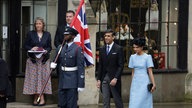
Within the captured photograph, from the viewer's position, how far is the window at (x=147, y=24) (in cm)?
1401

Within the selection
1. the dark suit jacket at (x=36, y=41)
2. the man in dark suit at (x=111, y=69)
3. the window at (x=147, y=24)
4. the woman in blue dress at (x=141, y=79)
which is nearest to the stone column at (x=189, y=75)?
the window at (x=147, y=24)

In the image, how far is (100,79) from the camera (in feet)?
37.9

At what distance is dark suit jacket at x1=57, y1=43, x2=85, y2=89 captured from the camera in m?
10.5

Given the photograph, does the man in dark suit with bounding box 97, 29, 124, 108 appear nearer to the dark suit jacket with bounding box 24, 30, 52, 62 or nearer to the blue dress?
the blue dress

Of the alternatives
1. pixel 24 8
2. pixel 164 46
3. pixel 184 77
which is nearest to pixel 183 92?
pixel 184 77

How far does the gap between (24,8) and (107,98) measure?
3557mm

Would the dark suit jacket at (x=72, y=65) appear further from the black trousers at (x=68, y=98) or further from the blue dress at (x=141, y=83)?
the blue dress at (x=141, y=83)

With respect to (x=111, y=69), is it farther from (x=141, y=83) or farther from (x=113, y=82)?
(x=141, y=83)

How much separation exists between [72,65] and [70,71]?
118 millimetres

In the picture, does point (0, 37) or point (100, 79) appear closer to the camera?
point (100, 79)

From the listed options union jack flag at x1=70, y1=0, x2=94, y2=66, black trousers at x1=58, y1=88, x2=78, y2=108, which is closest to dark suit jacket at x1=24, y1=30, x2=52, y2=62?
union jack flag at x1=70, y1=0, x2=94, y2=66

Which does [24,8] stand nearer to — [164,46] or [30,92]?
[30,92]

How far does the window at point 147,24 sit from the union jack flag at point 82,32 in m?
2.31

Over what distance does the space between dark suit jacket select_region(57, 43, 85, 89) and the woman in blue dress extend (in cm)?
97
